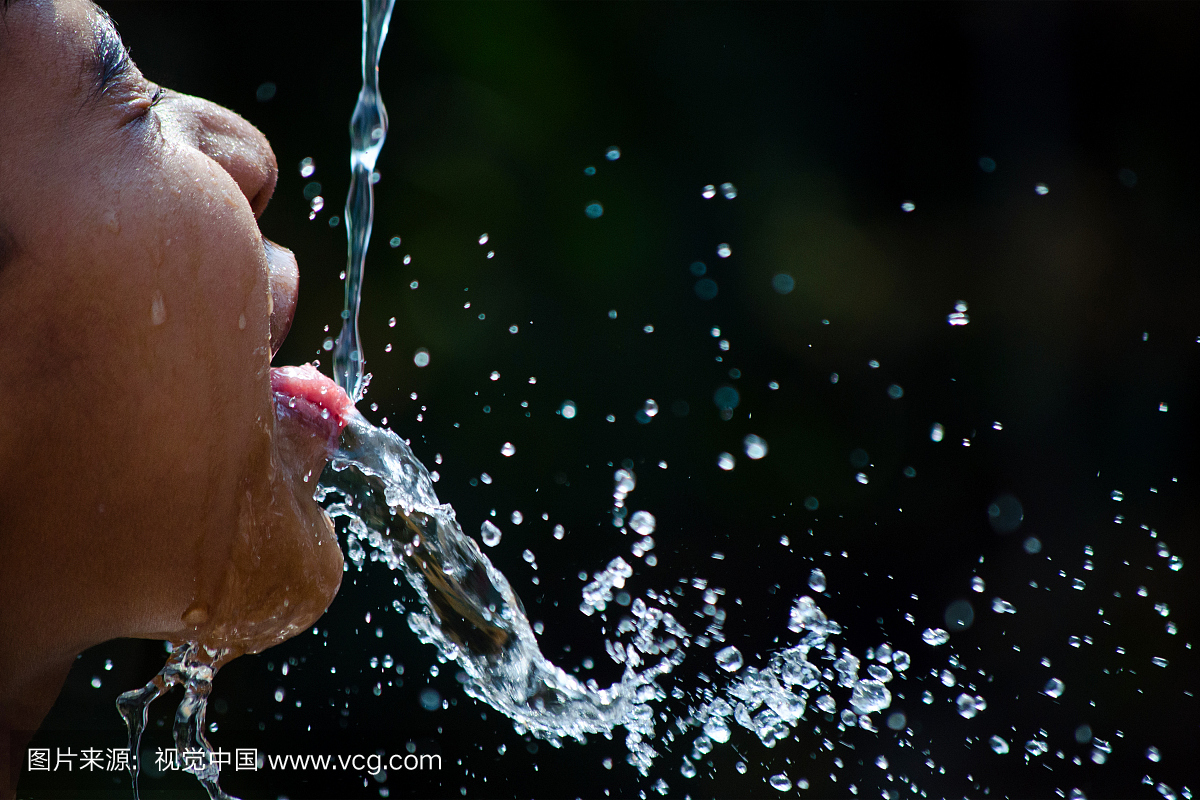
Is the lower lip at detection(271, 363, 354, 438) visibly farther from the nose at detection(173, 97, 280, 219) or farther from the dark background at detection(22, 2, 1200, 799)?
the dark background at detection(22, 2, 1200, 799)

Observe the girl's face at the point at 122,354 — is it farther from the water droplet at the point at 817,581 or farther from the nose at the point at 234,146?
the water droplet at the point at 817,581

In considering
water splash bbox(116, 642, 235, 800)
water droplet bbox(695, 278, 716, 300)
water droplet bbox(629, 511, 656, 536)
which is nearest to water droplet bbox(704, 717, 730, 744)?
water droplet bbox(629, 511, 656, 536)

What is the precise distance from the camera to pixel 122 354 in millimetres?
602

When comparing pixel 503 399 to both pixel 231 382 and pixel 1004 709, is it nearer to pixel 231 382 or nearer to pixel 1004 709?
pixel 1004 709

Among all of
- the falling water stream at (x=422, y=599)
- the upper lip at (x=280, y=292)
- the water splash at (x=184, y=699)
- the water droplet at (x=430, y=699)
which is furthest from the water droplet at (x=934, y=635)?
the upper lip at (x=280, y=292)

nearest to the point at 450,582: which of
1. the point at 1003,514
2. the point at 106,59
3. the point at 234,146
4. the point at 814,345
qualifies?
the point at 234,146

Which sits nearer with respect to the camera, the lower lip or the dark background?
the lower lip

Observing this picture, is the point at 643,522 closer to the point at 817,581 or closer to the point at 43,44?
the point at 817,581

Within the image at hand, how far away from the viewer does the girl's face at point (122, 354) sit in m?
0.57

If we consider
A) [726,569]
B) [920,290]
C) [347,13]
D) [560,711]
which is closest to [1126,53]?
[920,290]

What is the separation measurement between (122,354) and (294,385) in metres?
0.21

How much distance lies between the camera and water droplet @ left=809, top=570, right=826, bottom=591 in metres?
1.87

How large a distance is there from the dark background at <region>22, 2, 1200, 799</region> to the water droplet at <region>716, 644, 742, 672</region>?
1.02ft

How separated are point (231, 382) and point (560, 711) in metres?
0.65
